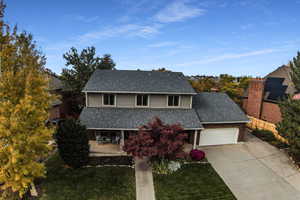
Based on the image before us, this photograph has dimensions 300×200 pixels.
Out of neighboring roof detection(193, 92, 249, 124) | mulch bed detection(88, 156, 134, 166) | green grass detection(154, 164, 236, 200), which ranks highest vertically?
neighboring roof detection(193, 92, 249, 124)

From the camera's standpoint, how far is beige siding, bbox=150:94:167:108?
16.0 m

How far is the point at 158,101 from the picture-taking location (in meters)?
16.2

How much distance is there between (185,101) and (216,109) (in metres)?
3.86

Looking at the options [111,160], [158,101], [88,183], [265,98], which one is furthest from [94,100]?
[265,98]

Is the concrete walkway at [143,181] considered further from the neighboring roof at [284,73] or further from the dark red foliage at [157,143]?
the neighboring roof at [284,73]

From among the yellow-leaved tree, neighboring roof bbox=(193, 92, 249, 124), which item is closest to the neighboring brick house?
neighboring roof bbox=(193, 92, 249, 124)

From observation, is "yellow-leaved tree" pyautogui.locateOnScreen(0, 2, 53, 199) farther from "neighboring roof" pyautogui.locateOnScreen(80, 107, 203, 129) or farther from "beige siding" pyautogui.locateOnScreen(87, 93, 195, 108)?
"beige siding" pyautogui.locateOnScreen(87, 93, 195, 108)

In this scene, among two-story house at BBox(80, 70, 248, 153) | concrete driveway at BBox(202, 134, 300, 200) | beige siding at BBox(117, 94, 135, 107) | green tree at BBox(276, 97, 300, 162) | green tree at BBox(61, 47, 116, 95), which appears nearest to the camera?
concrete driveway at BBox(202, 134, 300, 200)

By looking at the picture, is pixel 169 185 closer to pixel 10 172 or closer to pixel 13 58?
pixel 10 172

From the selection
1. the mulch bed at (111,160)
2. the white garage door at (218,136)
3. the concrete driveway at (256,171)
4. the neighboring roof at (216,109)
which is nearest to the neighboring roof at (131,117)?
the neighboring roof at (216,109)

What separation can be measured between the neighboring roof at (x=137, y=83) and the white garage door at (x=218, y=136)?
4.55 metres

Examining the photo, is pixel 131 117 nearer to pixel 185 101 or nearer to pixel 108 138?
pixel 108 138

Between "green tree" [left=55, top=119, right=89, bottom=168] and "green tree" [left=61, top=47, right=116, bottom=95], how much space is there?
15.0 meters

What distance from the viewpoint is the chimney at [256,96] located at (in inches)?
872
